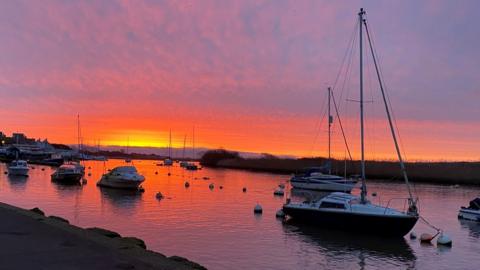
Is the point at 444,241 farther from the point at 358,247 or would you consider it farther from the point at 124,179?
the point at 124,179

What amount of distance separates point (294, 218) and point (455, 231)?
9.73 m

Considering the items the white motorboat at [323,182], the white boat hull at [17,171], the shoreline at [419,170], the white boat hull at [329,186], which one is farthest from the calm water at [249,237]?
the shoreline at [419,170]

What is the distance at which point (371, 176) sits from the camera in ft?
343

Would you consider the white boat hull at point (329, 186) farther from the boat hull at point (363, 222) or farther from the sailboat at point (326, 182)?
the boat hull at point (363, 222)

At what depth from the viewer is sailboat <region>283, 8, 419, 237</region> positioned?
27906mm

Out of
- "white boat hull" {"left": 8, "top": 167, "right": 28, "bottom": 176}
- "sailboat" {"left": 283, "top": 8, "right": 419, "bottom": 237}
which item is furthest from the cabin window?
"white boat hull" {"left": 8, "top": 167, "right": 28, "bottom": 176}

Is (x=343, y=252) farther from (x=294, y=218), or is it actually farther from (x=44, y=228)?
(x=44, y=228)

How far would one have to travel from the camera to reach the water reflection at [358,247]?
886 inches

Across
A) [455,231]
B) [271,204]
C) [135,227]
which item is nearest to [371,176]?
[271,204]

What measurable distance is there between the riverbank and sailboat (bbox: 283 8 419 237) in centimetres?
1531

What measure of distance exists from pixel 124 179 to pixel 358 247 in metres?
35.7

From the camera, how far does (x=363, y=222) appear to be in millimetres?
28812

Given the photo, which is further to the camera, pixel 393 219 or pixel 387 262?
pixel 393 219

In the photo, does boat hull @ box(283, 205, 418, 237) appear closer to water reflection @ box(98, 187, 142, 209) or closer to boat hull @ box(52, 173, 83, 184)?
water reflection @ box(98, 187, 142, 209)
